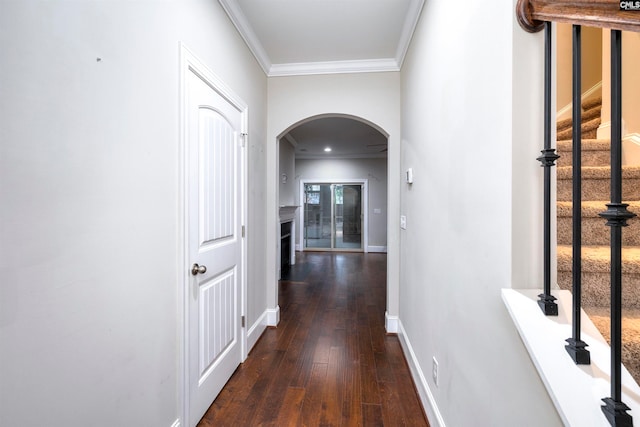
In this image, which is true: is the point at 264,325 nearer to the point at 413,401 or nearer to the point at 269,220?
the point at 269,220

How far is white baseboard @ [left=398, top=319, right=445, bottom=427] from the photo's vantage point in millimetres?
1567

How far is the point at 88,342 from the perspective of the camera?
977 millimetres

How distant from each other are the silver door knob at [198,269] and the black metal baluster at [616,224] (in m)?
1.66

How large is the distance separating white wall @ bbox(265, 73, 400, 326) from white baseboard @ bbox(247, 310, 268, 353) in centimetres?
18

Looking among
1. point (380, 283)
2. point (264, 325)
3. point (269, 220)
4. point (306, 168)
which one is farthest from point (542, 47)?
point (306, 168)

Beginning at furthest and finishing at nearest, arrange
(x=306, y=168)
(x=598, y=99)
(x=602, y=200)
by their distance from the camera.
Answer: (x=306, y=168) → (x=598, y=99) → (x=602, y=200)

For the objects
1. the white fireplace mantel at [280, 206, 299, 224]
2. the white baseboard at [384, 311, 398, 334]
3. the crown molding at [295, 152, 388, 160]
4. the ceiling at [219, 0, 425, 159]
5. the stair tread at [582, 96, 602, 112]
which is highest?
the crown molding at [295, 152, 388, 160]

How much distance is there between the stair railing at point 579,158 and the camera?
582 mm

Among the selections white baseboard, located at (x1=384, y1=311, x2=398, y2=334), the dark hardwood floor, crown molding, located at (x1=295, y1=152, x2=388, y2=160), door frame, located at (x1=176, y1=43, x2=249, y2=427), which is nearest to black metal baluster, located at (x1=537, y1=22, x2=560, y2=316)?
the dark hardwood floor

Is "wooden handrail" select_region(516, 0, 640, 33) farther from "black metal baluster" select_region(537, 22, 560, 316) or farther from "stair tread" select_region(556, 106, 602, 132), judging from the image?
"stair tread" select_region(556, 106, 602, 132)

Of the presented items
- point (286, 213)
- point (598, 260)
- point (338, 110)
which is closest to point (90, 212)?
point (598, 260)

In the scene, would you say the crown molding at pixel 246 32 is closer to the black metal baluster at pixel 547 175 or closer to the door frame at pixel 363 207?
the black metal baluster at pixel 547 175

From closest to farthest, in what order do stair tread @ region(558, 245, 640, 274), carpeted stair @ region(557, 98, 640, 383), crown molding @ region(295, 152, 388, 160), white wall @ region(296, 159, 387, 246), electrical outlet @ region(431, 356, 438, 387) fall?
carpeted stair @ region(557, 98, 640, 383), stair tread @ region(558, 245, 640, 274), electrical outlet @ region(431, 356, 438, 387), crown molding @ region(295, 152, 388, 160), white wall @ region(296, 159, 387, 246)

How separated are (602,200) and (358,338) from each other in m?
2.11
